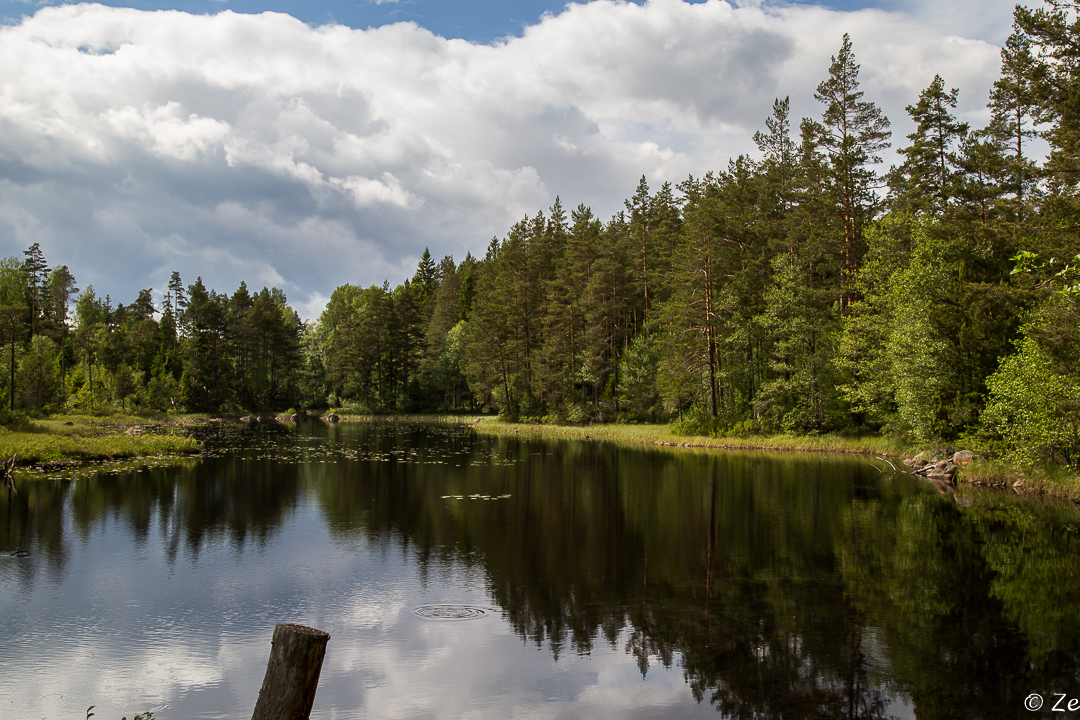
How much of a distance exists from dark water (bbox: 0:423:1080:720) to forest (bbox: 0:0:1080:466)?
5.68 metres

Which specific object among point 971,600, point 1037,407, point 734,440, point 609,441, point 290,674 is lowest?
point 609,441

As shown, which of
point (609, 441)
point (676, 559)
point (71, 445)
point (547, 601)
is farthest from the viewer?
point (609, 441)

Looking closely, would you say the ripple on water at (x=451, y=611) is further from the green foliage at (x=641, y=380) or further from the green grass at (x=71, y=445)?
the green foliage at (x=641, y=380)

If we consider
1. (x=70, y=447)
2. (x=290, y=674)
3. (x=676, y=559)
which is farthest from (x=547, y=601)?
(x=70, y=447)

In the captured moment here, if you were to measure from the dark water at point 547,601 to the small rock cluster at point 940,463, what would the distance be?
572cm

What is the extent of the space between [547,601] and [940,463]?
25021 millimetres

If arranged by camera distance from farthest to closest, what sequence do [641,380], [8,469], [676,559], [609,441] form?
[641,380] < [609,441] < [8,469] < [676,559]

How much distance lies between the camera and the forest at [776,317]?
2391cm

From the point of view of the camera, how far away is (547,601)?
1194cm

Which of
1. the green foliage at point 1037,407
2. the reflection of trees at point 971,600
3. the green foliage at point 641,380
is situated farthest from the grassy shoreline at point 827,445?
the reflection of trees at point 971,600

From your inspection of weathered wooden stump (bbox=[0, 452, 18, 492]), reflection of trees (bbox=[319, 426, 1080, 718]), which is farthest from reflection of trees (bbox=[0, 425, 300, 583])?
reflection of trees (bbox=[319, 426, 1080, 718])

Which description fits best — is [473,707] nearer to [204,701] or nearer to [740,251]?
[204,701]

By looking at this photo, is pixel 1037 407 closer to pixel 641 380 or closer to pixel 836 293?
pixel 836 293

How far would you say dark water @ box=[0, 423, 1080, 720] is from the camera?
835cm
